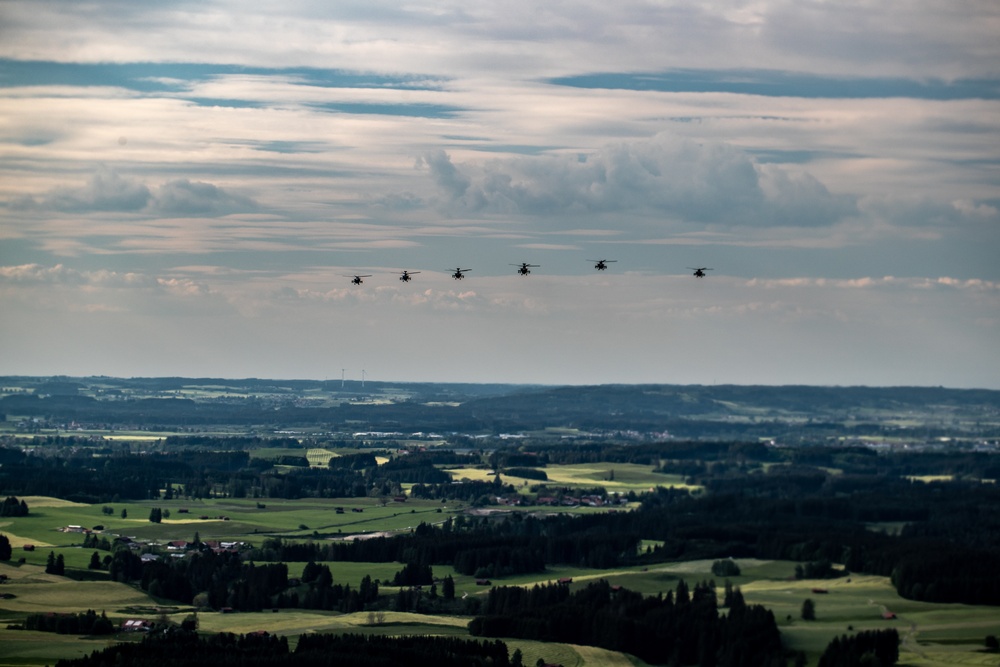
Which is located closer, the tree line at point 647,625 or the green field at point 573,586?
the green field at point 573,586

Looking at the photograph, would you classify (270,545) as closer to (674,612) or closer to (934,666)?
(674,612)

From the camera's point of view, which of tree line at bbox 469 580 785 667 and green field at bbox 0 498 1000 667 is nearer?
green field at bbox 0 498 1000 667

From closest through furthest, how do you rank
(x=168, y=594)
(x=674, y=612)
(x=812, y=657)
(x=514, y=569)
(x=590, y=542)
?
(x=812, y=657)
(x=674, y=612)
(x=168, y=594)
(x=514, y=569)
(x=590, y=542)

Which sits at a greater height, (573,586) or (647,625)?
(573,586)

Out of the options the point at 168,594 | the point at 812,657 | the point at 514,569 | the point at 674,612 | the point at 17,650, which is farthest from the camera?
the point at 514,569

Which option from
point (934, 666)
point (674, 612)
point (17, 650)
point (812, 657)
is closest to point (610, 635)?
point (674, 612)

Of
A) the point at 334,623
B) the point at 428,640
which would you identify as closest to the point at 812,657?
the point at 428,640

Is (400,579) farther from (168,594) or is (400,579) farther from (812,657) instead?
(812,657)

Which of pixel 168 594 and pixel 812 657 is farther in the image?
pixel 168 594

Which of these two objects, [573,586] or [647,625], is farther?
[573,586]
